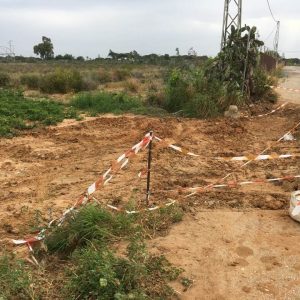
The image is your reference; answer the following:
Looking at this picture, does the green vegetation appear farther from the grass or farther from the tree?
the tree

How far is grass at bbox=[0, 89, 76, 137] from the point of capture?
11.8 m

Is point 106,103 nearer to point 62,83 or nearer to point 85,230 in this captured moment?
point 62,83

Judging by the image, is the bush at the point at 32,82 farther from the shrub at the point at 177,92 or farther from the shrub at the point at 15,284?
the shrub at the point at 15,284

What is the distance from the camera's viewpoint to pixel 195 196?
21.5 ft

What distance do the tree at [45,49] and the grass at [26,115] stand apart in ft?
204

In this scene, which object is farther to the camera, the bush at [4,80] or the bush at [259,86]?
the bush at [4,80]

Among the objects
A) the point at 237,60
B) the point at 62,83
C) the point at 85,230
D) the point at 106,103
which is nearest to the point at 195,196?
the point at 85,230

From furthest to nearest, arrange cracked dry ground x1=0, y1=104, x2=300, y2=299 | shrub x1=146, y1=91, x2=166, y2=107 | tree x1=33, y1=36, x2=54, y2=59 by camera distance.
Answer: tree x1=33, y1=36, x2=54, y2=59 → shrub x1=146, y1=91, x2=166, y2=107 → cracked dry ground x1=0, y1=104, x2=300, y2=299

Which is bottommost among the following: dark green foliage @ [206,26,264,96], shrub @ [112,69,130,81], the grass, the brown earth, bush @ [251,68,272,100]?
the brown earth

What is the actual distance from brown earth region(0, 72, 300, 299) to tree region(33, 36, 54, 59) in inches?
2614

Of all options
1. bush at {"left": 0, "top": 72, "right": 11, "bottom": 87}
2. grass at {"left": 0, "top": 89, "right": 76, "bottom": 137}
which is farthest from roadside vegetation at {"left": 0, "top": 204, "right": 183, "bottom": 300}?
bush at {"left": 0, "top": 72, "right": 11, "bottom": 87}

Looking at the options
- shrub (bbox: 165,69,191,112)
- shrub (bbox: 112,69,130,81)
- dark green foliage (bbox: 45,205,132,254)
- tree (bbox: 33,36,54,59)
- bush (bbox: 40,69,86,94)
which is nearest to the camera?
dark green foliage (bbox: 45,205,132,254)

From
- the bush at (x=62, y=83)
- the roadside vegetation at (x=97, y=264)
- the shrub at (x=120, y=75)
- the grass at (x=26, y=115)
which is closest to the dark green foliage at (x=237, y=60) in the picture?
the grass at (x=26, y=115)

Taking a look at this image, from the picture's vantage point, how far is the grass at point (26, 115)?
1180cm
